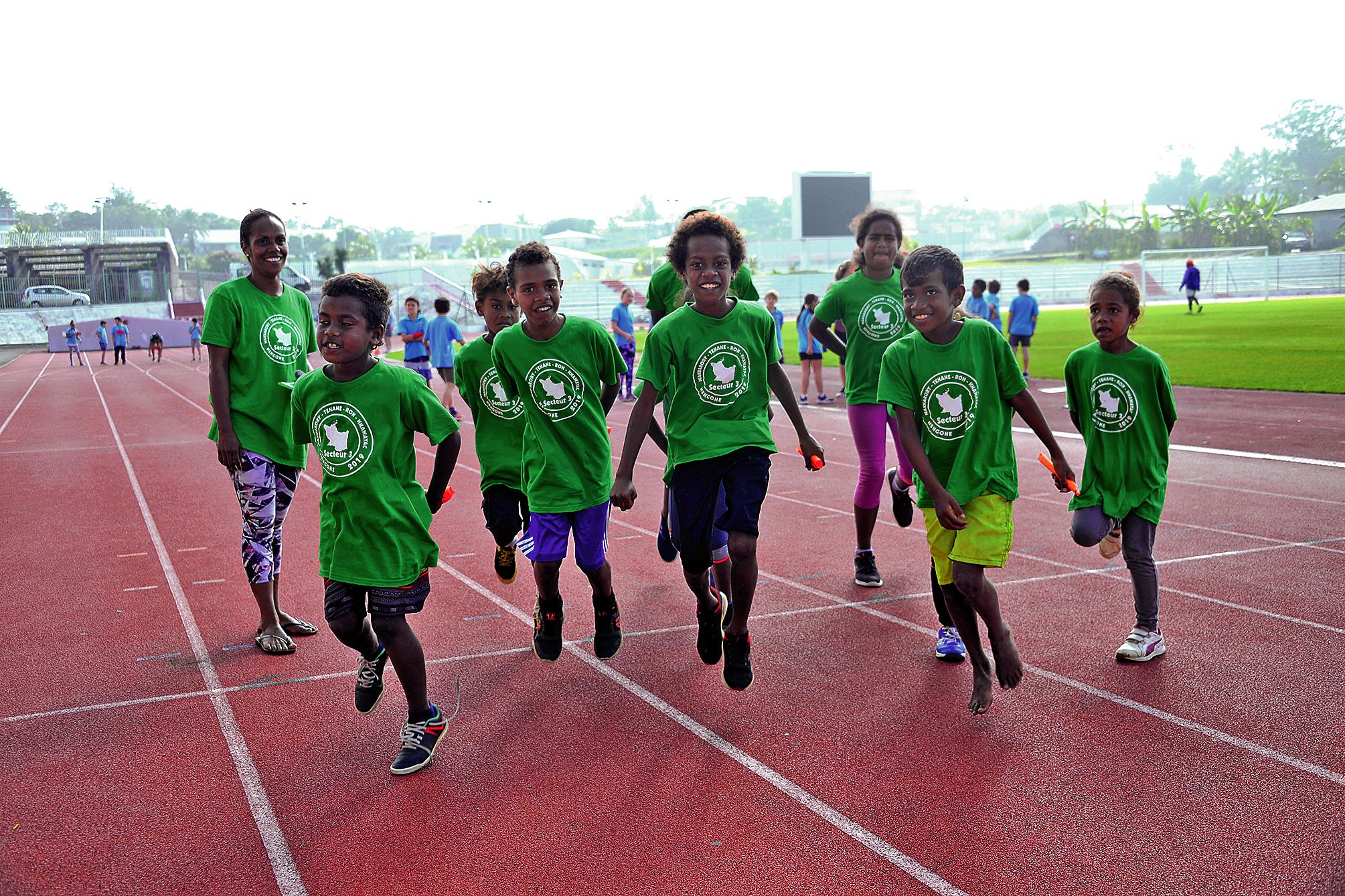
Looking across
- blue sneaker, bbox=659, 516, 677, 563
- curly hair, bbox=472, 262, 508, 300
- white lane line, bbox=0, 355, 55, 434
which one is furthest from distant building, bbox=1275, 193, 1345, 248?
curly hair, bbox=472, 262, 508, 300

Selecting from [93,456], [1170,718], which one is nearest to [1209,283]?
[93,456]

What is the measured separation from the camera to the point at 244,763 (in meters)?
4.24

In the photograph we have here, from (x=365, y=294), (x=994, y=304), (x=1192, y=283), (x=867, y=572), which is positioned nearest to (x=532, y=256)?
(x=365, y=294)

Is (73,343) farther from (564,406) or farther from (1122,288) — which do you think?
(1122,288)

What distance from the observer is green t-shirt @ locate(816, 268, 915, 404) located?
20.9ft

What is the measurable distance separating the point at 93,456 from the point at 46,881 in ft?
42.1

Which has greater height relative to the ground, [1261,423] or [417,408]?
[417,408]

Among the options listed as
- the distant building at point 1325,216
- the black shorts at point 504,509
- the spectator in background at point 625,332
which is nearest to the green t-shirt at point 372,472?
the black shorts at point 504,509

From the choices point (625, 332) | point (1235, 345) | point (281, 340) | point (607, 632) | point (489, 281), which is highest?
point (489, 281)

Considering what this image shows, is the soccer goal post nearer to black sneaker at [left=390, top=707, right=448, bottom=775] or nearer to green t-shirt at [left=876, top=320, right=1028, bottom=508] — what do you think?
green t-shirt at [left=876, top=320, right=1028, bottom=508]

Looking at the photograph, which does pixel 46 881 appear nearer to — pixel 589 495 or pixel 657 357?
pixel 589 495

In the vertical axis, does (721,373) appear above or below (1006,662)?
above

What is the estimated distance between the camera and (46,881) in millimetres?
3369

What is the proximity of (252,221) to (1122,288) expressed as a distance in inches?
164
